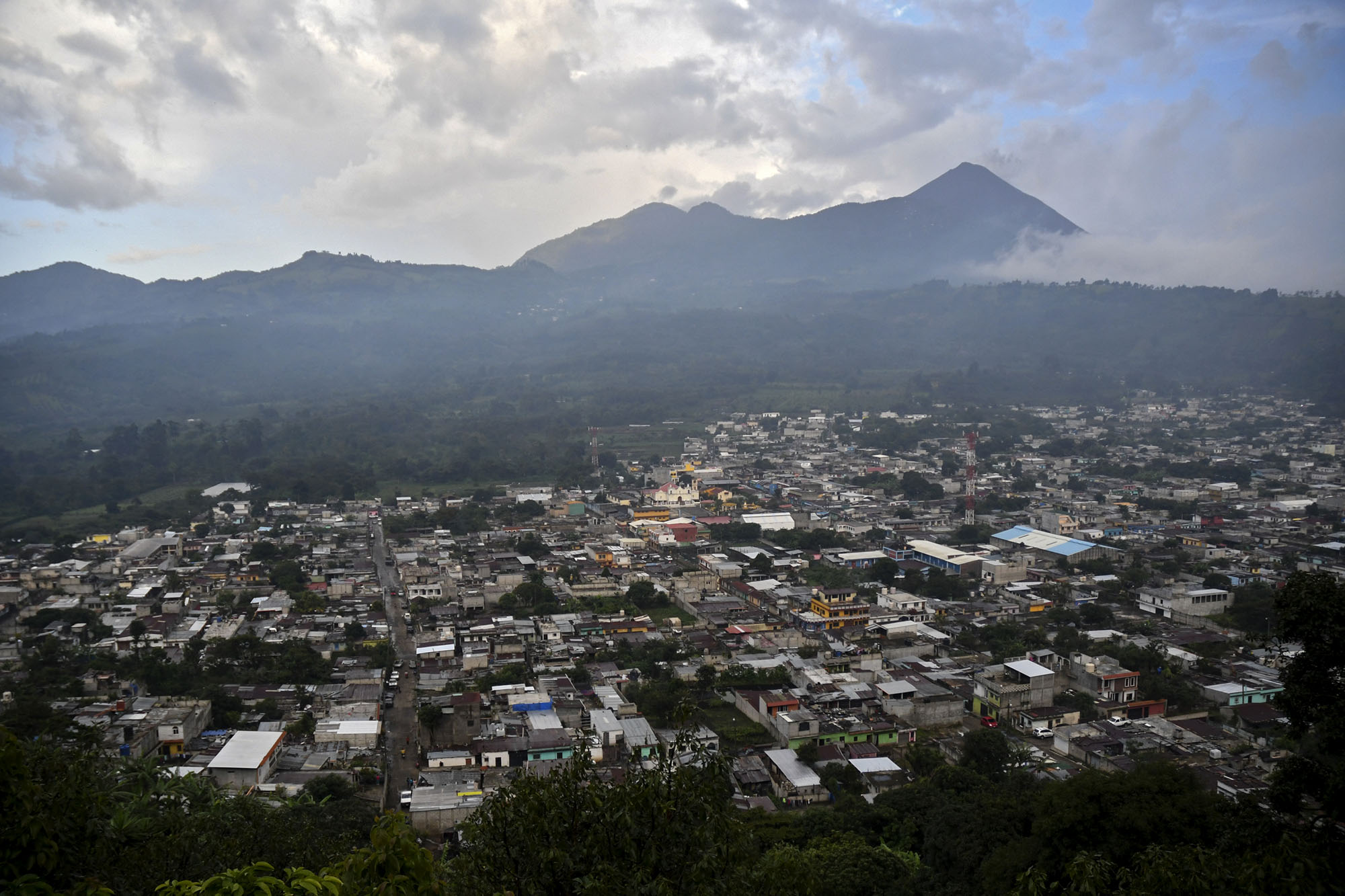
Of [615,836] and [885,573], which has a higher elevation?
[615,836]

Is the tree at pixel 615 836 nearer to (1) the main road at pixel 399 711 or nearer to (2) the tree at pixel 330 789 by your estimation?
(2) the tree at pixel 330 789

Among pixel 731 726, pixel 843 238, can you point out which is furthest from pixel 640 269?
pixel 731 726

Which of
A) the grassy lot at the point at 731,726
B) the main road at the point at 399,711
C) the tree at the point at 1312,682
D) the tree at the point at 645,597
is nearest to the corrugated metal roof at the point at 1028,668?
the grassy lot at the point at 731,726

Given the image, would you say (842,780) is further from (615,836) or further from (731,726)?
(615,836)

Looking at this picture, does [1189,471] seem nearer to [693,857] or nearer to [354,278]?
[693,857]

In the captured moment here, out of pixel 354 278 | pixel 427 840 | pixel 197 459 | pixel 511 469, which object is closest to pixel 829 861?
pixel 427 840
